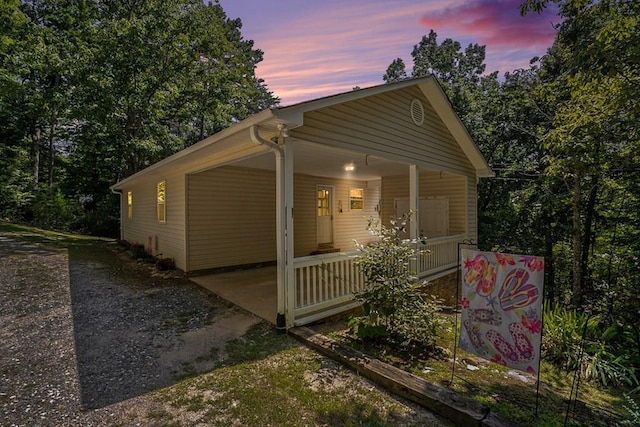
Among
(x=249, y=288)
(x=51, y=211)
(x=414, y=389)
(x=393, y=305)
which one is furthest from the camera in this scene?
(x=51, y=211)

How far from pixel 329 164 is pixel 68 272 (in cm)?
703

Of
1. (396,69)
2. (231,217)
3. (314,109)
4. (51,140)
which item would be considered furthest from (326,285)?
(51,140)

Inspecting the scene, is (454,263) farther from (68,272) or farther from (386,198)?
(68,272)

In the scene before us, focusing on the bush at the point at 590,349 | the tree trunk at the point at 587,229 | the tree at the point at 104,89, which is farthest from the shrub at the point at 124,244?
the tree trunk at the point at 587,229

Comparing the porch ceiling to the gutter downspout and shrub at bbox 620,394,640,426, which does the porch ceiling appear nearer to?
the gutter downspout

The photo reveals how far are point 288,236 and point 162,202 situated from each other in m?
6.24

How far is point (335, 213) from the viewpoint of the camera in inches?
428

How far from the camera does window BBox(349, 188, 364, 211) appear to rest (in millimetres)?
11375

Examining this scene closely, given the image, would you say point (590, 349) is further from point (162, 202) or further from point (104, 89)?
point (104, 89)

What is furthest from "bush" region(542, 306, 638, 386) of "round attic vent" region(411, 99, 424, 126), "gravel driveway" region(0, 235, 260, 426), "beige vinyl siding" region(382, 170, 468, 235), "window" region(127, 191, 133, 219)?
"window" region(127, 191, 133, 219)

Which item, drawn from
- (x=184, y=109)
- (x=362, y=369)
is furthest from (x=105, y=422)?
(x=184, y=109)

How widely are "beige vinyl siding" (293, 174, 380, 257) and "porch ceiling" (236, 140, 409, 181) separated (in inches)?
16.8

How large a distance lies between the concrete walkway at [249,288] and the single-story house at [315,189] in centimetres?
45

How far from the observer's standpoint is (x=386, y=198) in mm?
10734
